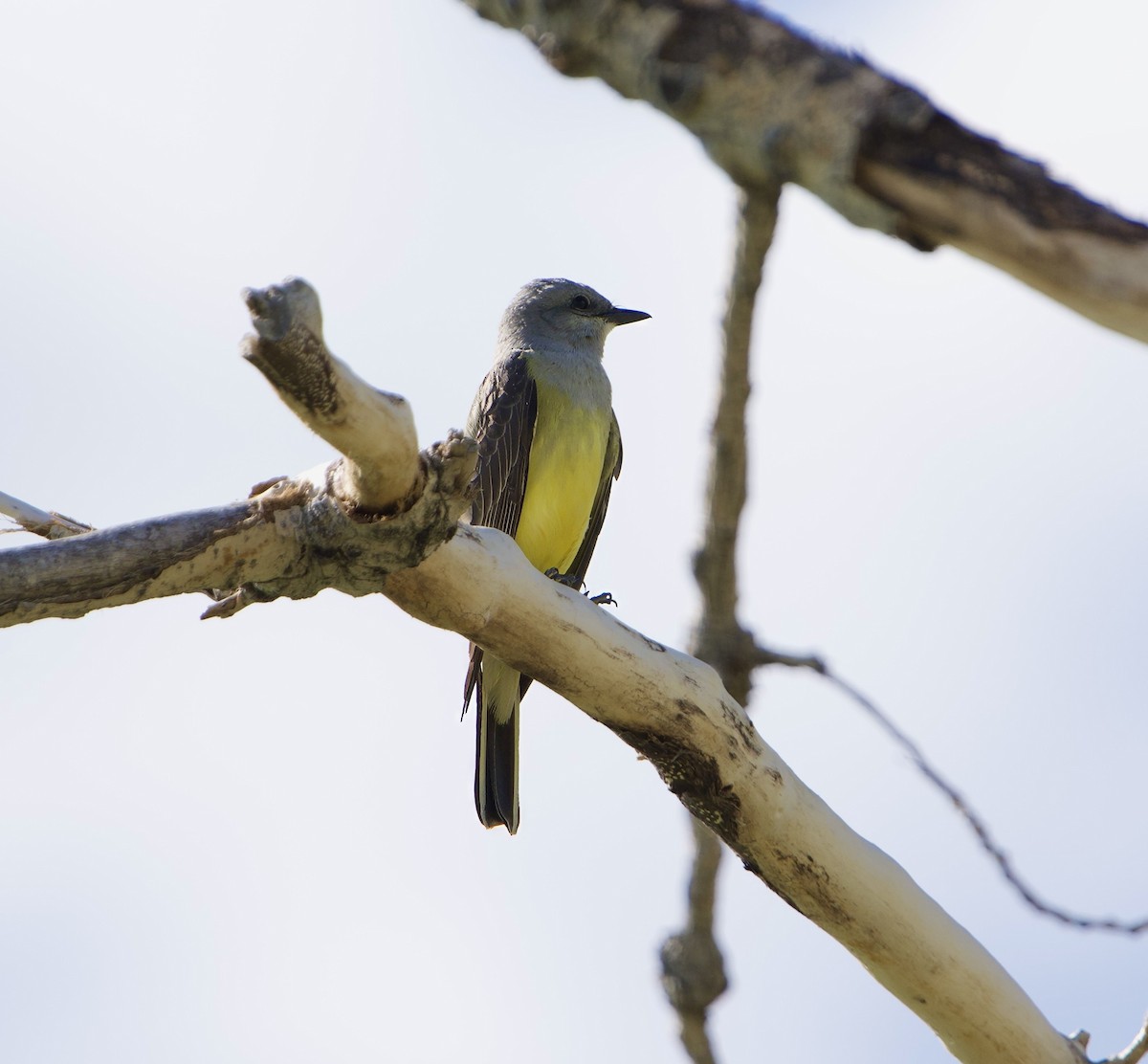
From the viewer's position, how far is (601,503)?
743 centimetres

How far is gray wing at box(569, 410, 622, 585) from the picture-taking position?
7344mm

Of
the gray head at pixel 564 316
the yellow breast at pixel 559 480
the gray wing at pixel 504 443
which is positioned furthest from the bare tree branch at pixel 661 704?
the gray head at pixel 564 316

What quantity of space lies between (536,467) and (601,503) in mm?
666

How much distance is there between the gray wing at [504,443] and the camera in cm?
668

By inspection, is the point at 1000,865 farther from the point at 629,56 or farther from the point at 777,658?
the point at 629,56

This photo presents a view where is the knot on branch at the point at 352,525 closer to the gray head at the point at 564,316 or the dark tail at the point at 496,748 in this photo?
the dark tail at the point at 496,748

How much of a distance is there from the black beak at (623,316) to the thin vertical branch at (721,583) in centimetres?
267

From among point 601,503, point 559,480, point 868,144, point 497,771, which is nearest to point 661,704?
point 868,144

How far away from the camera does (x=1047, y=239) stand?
2617mm

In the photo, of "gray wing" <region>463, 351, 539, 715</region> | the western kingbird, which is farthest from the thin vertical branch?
"gray wing" <region>463, 351, 539, 715</region>

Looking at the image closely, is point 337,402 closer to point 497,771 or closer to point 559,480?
point 497,771

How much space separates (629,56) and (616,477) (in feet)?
16.2

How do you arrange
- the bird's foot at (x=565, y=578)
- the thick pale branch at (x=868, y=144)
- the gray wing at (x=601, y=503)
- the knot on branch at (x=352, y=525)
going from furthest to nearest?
the gray wing at (x=601, y=503)
the bird's foot at (x=565, y=578)
the knot on branch at (x=352, y=525)
the thick pale branch at (x=868, y=144)

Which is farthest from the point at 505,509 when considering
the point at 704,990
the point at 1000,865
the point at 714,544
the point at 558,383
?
the point at 1000,865
